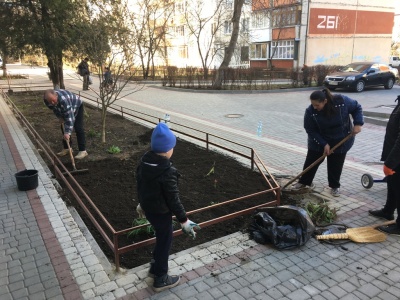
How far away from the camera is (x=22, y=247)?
3.71 m

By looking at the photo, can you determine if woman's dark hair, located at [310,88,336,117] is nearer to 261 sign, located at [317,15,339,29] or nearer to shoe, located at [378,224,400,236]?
shoe, located at [378,224,400,236]

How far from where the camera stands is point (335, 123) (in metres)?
4.70

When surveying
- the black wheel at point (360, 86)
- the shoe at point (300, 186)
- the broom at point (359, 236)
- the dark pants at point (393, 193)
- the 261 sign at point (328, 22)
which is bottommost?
the broom at point (359, 236)

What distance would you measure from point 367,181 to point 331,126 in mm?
1218

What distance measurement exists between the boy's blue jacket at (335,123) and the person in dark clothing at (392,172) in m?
0.47

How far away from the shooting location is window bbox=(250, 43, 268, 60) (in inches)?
1448

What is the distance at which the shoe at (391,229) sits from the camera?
13.0ft

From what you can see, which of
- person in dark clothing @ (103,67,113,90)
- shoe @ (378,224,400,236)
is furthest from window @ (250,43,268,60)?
shoe @ (378,224,400,236)

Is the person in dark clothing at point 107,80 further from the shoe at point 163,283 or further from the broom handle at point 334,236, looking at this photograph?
the broom handle at point 334,236

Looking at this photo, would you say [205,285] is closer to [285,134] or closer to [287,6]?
[285,134]

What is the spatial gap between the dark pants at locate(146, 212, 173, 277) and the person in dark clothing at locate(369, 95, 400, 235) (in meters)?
2.54

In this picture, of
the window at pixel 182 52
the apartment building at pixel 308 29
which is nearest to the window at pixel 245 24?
the apartment building at pixel 308 29

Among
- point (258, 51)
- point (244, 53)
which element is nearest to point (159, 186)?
point (258, 51)

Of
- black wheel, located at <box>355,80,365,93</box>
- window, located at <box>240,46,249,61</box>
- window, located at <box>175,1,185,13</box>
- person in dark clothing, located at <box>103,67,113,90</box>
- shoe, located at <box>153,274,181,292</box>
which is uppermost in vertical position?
window, located at <box>175,1,185,13</box>
